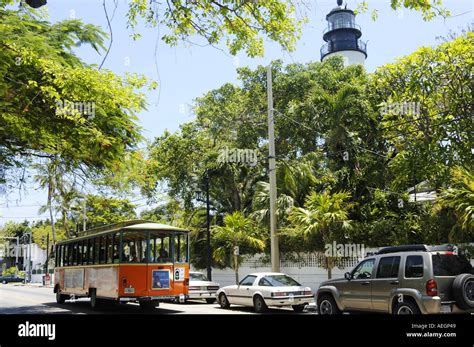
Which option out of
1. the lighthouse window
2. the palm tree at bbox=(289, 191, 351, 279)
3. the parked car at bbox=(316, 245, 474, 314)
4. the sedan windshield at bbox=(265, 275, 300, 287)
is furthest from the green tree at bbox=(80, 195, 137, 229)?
the lighthouse window

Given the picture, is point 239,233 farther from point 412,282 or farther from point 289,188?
point 412,282

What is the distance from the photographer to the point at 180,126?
32719mm

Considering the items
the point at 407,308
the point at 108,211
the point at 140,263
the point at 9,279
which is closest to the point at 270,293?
the point at 140,263

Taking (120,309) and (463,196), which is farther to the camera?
(120,309)

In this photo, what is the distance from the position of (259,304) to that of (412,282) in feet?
23.1

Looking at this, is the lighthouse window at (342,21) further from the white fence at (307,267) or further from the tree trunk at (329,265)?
the tree trunk at (329,265)

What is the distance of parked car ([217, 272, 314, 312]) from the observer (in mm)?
16109

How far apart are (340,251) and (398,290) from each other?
1052 cm

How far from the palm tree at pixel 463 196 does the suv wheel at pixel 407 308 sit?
602cm

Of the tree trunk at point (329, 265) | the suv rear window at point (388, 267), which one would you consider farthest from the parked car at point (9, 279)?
the suv rear window at point (388, 267)

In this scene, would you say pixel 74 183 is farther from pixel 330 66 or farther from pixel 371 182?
pixel 330 66

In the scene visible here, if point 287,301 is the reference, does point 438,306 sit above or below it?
above

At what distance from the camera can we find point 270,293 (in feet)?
53.1

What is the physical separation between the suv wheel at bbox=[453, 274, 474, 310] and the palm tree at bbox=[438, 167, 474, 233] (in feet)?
19.0
